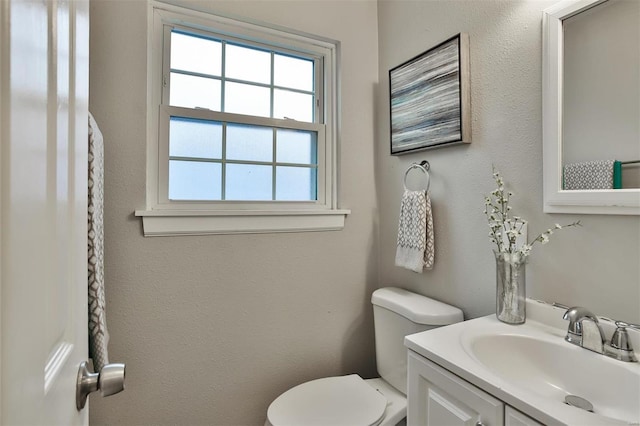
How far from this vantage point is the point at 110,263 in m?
1.25

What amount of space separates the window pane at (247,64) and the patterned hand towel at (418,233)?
909 millimetres

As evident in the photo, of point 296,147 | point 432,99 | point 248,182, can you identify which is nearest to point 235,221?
point 248,182

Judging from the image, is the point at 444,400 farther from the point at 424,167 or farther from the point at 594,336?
the point at 424,167

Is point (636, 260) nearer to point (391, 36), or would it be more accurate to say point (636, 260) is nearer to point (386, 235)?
point (386, 235)

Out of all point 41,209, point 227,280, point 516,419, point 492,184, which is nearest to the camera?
point 41,209

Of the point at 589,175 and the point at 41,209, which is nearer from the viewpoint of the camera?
the point at 41,209

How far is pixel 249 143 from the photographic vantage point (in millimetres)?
1550

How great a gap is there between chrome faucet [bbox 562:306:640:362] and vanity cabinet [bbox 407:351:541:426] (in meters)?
0.35

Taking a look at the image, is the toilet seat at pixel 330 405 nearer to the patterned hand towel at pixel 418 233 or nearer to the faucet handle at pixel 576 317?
the patterned hand towel at pixel 418 233

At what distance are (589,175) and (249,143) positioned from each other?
1275 millimetres

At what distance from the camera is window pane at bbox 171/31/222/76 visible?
1.43 metres

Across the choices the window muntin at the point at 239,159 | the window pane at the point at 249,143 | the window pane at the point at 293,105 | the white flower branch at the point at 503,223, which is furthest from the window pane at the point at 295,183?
the white flower branch at the point at 503,223

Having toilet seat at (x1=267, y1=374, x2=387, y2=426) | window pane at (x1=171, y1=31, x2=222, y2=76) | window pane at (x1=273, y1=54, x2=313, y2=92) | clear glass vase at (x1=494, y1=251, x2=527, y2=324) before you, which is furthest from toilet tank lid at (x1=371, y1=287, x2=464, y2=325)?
window pane at (x1=171, y1=31, x2=222, y2=76)

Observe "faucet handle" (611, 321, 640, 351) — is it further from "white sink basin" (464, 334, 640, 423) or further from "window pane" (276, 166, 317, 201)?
"window pane" (276, 166, 317, 201)
